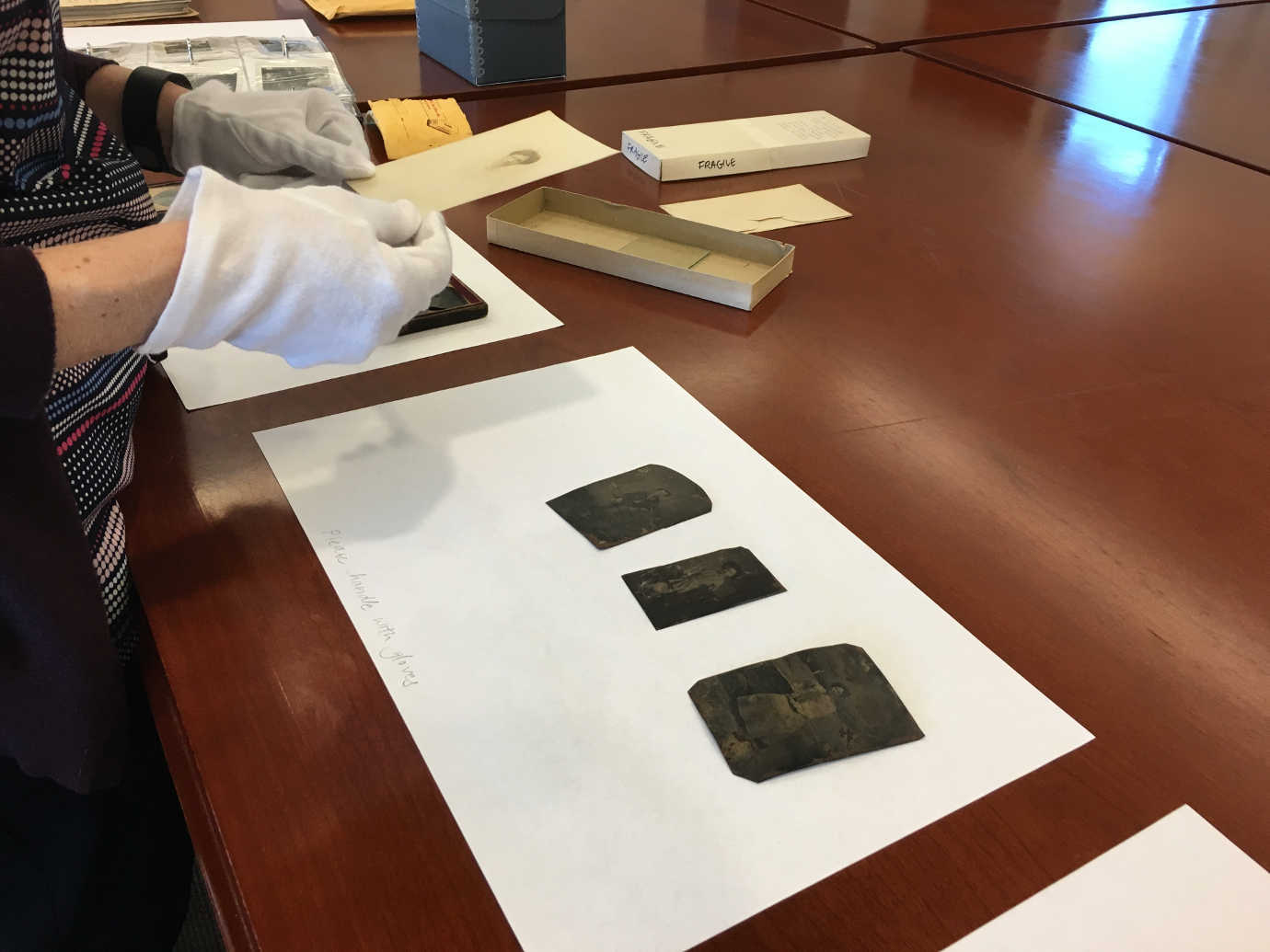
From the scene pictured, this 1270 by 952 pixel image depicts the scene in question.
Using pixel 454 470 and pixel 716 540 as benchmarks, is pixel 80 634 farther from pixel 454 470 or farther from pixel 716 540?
pixel 716 540

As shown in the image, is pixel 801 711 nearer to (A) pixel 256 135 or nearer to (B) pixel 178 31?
(A) pixel 256 135

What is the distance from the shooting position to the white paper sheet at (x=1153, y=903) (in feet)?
1.22

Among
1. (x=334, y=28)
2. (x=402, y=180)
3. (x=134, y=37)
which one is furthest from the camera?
(x=334, y=28)

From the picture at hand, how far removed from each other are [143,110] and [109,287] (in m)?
0.44

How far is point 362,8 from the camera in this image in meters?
1.52

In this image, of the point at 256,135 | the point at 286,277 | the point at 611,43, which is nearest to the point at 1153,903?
the point at 286,277

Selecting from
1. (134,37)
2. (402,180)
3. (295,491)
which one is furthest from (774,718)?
(134,37)

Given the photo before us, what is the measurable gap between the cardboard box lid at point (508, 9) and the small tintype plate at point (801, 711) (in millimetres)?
1017

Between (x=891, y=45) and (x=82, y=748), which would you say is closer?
(x=82, y=748)

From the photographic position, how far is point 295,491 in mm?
571

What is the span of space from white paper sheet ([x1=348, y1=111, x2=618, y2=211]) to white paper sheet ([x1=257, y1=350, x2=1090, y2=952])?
381mm

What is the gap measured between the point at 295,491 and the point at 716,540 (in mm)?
254

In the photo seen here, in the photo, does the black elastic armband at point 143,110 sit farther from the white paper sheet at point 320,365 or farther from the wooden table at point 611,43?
the wooden table at point 611,43

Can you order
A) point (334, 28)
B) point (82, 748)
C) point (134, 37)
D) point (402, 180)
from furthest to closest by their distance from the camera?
point (334, 28) → point (134, 37) → point (402, 180) → point (82, 748)
